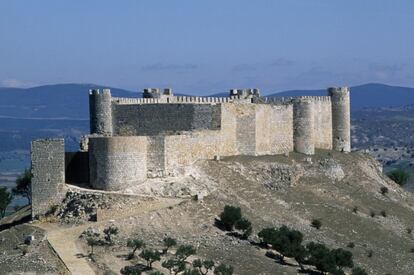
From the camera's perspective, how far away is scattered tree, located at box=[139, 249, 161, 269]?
31.2 meters

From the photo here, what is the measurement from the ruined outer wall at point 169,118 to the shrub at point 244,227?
738 centimetres

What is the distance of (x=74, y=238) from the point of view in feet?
111

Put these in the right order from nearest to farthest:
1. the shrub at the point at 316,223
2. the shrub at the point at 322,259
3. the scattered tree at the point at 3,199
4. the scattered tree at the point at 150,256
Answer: the scattered tree at the point at 150,256
the shrub at the point at 322,259
the shrub at the point at 316,223
the scattered tree at the point at 3,199

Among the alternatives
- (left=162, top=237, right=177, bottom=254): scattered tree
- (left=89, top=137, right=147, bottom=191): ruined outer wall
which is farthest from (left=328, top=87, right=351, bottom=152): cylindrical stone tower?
(left=162, top=237, right=177, bottom=254): scattered tree

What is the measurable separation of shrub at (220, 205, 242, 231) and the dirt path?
1913 millimetres

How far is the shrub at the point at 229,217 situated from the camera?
36.6 meters

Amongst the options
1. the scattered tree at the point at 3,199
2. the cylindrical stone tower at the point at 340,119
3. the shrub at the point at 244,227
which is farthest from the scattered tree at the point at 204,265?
the scattered tree at the point at 3,199

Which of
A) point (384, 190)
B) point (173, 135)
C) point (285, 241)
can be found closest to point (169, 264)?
point (285, 241)

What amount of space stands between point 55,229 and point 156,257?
18.8 feet

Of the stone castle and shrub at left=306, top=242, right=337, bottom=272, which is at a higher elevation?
the stone castle

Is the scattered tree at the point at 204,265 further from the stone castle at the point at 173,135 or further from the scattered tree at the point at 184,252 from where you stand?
the stone castle at the point at 173,135

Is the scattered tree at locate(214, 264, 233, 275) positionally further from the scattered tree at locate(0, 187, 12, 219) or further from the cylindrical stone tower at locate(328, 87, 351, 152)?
the scattered tree at locate(0, 187, 12, 219)

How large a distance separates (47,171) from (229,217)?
25.0 feet

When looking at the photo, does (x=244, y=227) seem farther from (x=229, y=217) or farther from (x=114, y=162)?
(x=114, y=162)
